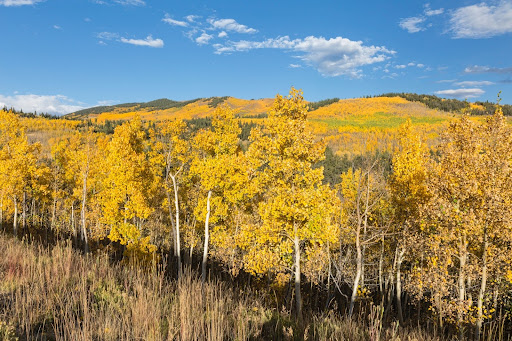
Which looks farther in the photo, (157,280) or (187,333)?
(157,280)

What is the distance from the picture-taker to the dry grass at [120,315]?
2.95 meters

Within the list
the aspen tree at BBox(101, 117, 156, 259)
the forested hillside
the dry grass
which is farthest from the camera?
the aspen tree at BBox(101, 117, 156, 259)

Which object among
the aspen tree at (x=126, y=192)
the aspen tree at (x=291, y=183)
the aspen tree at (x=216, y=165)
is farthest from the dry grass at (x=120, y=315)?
the aspen tree at (x=126, y=192)

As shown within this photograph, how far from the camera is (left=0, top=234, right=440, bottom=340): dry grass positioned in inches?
116

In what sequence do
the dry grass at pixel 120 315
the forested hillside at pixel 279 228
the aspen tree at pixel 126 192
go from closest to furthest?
the dry grass at pixel 120 315 → the forested hillside at pixel 279 228 → the aspen tree at pixel 126 192

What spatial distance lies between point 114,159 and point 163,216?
787 inches

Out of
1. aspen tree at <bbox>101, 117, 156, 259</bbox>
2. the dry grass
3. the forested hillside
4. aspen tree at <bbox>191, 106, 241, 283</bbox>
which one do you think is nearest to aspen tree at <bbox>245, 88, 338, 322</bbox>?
the forested hillside

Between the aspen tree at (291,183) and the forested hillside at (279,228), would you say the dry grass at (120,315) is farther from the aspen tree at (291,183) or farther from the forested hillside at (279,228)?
the aspen tree at (291,183)


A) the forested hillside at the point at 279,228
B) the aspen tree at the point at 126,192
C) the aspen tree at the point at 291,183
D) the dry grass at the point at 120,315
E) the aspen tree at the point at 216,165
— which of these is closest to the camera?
the dry grass at the point at 120,315

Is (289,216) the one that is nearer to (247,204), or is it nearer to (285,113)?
(285,113)

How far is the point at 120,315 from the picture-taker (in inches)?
140

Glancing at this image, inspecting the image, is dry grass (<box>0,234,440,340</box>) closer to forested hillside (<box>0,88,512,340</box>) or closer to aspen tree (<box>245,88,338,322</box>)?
forested hillside (<box>0,88,512,340</box>)

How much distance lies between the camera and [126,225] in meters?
19.3

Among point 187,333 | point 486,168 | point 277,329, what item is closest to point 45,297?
point 187,333
